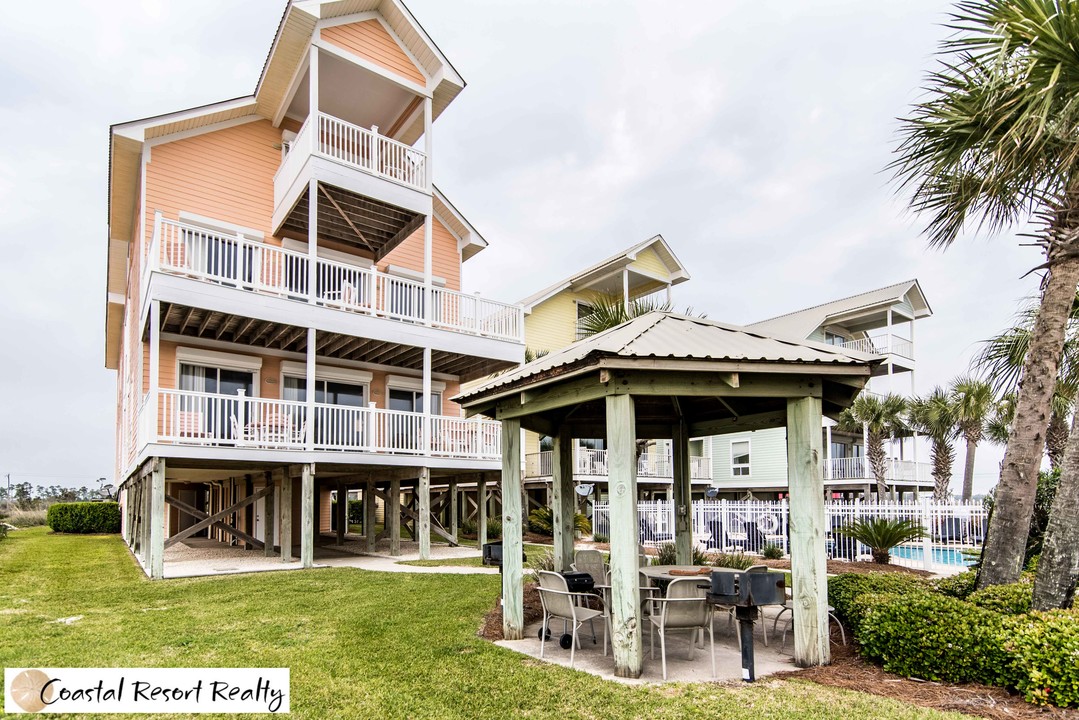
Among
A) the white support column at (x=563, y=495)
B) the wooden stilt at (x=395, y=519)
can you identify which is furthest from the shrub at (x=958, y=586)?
the wooden stilt at (x=395, y=519)

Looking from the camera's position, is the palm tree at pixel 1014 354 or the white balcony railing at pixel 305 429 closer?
the palm tree at pixel 1014 354

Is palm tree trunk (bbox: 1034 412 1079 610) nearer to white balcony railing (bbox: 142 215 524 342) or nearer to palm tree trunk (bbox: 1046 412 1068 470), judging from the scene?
white balcony railing (bbox: 142 215 524 342)

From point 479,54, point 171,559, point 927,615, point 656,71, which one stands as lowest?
point 171,559

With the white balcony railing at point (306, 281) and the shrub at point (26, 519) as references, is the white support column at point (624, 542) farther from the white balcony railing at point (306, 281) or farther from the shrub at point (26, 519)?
the shrub at point (26, 519)

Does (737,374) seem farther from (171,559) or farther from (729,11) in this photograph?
(171,559)

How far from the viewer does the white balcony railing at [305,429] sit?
13.3 m

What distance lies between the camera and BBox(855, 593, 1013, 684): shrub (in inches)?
214

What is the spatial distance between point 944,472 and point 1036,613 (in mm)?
29863

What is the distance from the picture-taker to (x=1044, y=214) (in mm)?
7156

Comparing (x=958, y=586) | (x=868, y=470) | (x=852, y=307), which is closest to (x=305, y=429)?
(x=958, y=586)

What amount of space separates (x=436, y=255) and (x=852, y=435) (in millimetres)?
24197

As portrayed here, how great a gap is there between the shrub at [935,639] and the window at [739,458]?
89.7 ft

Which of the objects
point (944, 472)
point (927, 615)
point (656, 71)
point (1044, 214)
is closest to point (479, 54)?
point (656, 71)

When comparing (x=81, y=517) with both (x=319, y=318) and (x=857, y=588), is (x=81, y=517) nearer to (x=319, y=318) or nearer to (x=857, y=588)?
(x=319, y=318)
